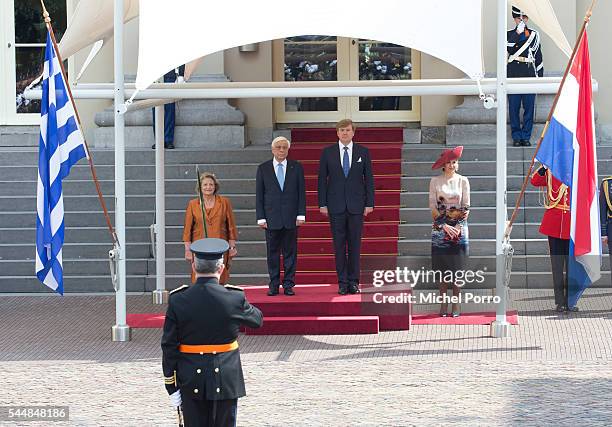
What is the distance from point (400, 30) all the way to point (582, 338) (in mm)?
3637

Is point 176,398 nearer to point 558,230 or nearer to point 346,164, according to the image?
point 346,164

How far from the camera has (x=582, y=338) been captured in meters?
13.3

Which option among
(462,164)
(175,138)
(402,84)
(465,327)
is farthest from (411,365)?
(175,138)

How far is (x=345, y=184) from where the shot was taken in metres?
14.5

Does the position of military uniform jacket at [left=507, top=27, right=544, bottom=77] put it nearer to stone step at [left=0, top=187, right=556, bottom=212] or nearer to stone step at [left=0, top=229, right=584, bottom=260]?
stone step at [left=0, top=187, right=556, bottom=212]

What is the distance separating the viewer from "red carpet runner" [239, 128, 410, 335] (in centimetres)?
1386

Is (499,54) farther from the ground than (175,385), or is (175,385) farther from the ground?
(499,54)

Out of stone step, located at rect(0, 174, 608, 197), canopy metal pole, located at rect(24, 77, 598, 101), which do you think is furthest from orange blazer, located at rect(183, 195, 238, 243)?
stone step, located at rect(0, 174, 608, 197)

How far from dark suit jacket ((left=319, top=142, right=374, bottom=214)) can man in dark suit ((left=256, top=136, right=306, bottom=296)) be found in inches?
11.3

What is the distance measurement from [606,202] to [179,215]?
5842 millimetres

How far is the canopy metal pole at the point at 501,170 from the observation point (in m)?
13.3

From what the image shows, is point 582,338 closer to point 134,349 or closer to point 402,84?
point 402,84

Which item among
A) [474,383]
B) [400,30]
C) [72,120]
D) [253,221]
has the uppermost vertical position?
[400,30]

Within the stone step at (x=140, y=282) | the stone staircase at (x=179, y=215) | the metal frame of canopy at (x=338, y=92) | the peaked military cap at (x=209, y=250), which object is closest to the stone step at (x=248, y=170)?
the stone staircase at (x=179, y=215)
